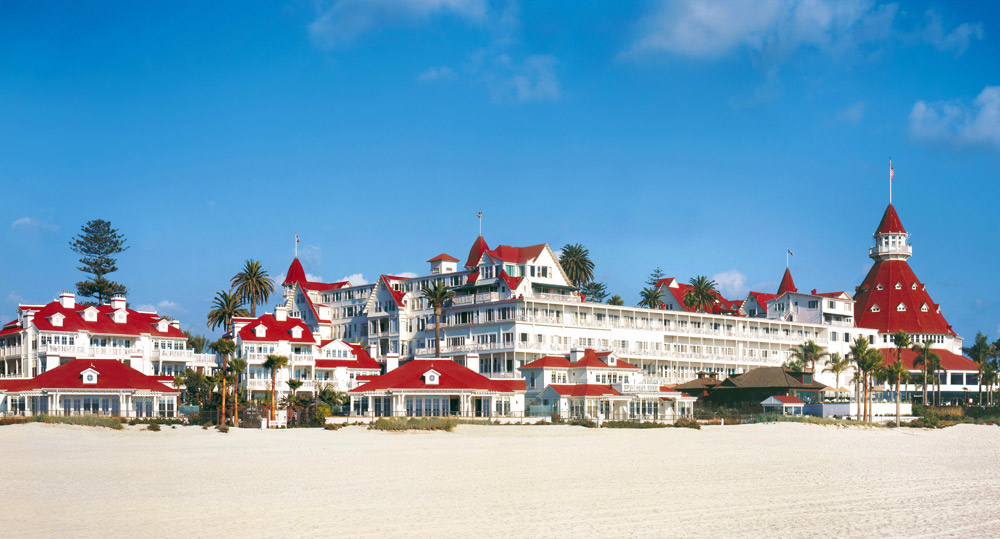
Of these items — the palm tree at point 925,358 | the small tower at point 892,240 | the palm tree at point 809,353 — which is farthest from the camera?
the small tower at point 892,240

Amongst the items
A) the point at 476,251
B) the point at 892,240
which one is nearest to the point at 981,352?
the point at 892,240

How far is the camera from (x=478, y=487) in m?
28.1

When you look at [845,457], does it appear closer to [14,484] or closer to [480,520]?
[480,520]

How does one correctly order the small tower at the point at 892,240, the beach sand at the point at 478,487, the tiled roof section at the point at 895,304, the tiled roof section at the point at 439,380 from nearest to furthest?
the beach sand at the point at 478,487 < the tiled roof section at the point at 439,380 < the tiled roof section at the point at 895,304 < the small tower at the point at 892,240

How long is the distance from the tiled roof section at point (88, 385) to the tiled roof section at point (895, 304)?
7935 centimetres

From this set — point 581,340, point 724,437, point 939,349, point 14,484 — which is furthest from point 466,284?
point 14,484

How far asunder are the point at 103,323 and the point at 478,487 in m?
56.1

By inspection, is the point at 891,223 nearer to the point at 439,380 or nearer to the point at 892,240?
the point at 892,240

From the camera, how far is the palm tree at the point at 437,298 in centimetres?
8705

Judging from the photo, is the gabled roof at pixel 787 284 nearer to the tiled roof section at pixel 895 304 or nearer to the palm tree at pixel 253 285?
the tiled roof section at pixel 895 304

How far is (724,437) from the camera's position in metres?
52.3

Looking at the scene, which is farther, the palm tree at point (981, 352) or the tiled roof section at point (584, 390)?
the palm tree at point (981, 352)

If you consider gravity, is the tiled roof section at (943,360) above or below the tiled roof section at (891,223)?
below

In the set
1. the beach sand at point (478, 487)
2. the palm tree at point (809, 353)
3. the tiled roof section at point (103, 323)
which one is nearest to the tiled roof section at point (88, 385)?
the tiled roof section at point (103, 323)
